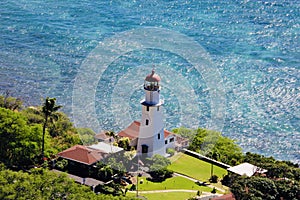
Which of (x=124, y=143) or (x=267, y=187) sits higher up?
(x=124, y=143)

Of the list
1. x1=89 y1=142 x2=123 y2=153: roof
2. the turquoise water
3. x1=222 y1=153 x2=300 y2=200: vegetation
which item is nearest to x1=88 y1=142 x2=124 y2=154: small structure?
x1=89 y1=142 x2=123 y2=153: roof

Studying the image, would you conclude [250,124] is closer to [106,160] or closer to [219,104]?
[219,104]

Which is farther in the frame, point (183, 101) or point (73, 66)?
point (73, 66)

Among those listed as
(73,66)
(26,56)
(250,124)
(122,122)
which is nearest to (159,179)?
(122,122)

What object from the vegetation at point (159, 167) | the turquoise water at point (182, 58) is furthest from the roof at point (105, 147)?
the turquoise water at point (182, 58)

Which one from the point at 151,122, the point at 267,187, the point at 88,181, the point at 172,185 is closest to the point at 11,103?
the point at 151,122

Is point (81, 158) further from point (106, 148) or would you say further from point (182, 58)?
point (182, 58)

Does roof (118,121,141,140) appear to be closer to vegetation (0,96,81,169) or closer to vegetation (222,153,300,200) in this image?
vegetation (0,96,81,169)
